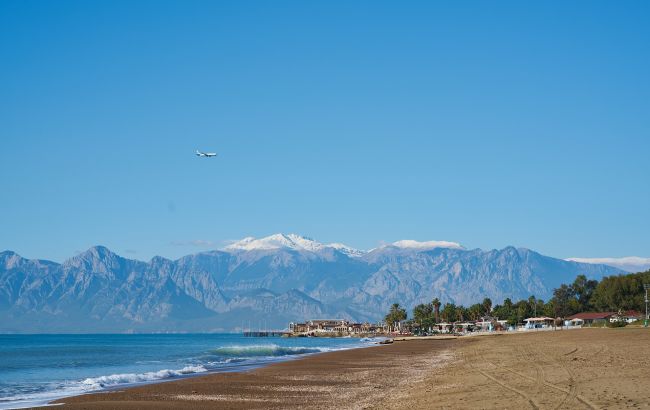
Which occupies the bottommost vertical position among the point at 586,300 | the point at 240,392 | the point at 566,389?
the point at 240,392

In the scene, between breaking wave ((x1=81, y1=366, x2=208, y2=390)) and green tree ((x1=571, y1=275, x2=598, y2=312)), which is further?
green tree ((x1=571, y1=275, x2=598, y2=312))

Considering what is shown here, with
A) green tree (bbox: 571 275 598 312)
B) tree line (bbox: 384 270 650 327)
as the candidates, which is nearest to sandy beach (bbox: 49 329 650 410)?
tree line (bbox: 384 270 650 327)

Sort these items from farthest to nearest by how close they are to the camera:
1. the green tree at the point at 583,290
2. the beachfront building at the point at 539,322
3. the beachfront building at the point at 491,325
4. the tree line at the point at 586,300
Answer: the green tree at the point at 583,290 < the beachfront building at the point at 491,325 < the beachfront building at the point at 539,322 < the tree line at the point at 586,300

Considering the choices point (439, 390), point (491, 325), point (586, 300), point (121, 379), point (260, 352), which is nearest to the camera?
point (439, 390)

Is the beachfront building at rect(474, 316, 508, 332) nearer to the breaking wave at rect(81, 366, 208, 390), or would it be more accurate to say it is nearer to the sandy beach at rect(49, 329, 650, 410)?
the breaking wave at rect(81, 366, 208, 390)

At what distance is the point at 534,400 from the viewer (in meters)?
18.8

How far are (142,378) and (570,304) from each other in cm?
13173

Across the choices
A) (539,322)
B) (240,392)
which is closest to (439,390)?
(240,392)

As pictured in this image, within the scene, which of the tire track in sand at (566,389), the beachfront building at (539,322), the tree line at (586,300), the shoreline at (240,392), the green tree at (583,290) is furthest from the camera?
the green tree at (583,290)

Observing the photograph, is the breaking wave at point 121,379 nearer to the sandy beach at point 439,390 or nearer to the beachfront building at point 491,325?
the sandy beach at point 439,390

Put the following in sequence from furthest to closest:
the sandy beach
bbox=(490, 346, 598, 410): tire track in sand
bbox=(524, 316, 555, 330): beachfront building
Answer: bbox=(524, 316, 555, 330): beachfront building → the sandy beach → bbox=(490, 346, 598, 410): tire track in sand

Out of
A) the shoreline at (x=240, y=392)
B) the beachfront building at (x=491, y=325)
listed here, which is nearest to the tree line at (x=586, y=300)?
the beachfront building at (x=491, y=325)

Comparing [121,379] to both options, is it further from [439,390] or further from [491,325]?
[491,325]

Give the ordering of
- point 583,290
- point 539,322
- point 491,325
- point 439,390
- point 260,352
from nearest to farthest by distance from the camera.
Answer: point 439,390 < point 260,352 < point 539,322 < point 491,325 < point 583,290
